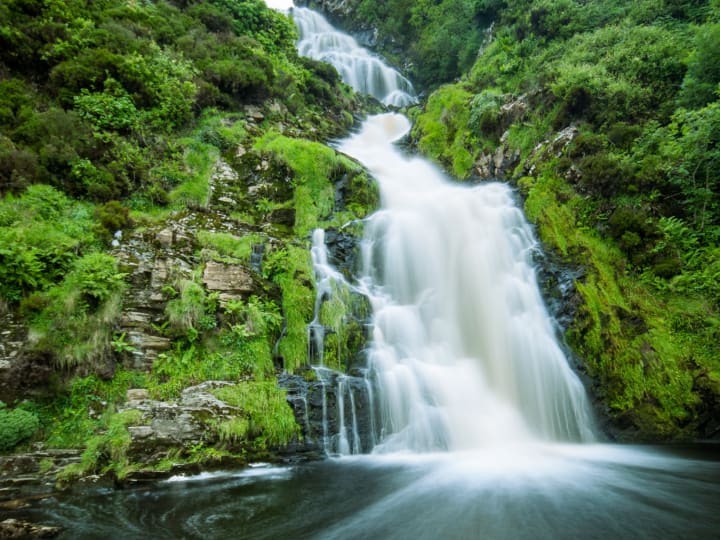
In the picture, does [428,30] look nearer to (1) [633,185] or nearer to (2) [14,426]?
(1) [633,185]

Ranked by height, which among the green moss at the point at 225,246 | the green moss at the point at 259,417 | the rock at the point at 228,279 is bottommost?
the green moss at the point at 259,417

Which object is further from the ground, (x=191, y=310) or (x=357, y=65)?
(x=357, y=65)

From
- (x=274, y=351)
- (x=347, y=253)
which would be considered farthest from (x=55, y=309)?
(x=347, y=253)

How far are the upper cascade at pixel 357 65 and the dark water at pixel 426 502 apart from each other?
2676cm

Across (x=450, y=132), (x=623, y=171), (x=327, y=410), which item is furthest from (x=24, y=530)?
(x=450, y=132)

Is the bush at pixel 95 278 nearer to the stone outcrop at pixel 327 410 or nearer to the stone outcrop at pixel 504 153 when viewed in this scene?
→ the stone outcrop at pixel 327 410

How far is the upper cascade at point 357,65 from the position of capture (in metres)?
28.0

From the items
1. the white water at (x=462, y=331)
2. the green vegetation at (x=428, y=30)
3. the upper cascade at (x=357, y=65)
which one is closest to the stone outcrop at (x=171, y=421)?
the white water at (x=462, y=331)

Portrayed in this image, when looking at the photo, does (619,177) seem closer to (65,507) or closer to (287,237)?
(287,237)

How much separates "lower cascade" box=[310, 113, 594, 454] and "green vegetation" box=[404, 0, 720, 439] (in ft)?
3.14

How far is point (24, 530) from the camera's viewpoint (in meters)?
3.89

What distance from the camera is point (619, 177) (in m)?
9.20

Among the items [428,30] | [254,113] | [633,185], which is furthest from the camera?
[428,30]

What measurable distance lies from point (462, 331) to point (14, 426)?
29.5ft
